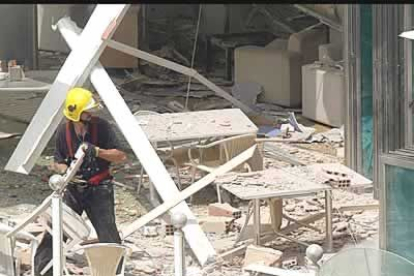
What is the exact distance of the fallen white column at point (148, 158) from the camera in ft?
22.5

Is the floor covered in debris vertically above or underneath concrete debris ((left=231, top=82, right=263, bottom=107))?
underneath

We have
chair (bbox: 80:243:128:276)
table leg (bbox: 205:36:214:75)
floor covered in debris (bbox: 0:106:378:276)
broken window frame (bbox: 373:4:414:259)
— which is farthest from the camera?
table leg (bbox: 205:36:214:75)

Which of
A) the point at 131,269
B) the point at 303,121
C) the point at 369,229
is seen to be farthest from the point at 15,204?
the point at 303,121

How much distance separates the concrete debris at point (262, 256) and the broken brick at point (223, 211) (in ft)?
3.77

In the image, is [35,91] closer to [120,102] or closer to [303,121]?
[120,102]

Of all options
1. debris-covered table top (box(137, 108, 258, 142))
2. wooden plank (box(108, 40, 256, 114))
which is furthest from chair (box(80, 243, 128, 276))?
wooden plank (box(108, 40, 256, 114))

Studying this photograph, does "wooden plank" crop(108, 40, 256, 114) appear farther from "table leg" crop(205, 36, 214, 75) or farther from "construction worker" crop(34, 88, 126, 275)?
"table leg" crop(205, 36, 214, 75)

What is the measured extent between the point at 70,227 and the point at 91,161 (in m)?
0.49

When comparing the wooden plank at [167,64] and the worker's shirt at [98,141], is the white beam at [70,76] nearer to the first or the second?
the wooden plank at [167,64]

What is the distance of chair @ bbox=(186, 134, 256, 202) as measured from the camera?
8.52 meters

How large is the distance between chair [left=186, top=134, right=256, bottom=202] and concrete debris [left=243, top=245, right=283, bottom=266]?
148 centimetres

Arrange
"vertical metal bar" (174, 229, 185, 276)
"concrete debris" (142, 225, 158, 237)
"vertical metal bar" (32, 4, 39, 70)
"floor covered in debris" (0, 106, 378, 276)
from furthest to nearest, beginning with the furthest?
"vertical metal bar" (32, 4, 39, 70) < "concrete debris" (142, 225, 158, 237) < "floor covered in debris" (0, 106, 378, 276) < "vertical metal bar" (174, 229, 185, 276)

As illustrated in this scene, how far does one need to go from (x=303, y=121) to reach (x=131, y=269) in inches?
238

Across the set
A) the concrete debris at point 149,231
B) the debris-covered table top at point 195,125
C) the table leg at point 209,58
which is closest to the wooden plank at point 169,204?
the concrete debris at point 149,231
